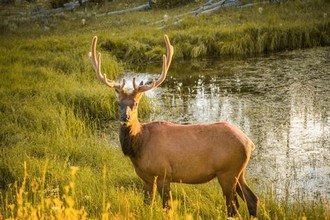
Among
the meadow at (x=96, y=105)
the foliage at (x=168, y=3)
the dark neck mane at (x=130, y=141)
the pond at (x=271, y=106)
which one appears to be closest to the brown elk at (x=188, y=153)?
the dark neck mane at (x=130, y=141)

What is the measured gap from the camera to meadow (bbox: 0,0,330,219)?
17.3 ft

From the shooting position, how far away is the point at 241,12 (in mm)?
22172

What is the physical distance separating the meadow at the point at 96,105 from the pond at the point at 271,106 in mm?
731

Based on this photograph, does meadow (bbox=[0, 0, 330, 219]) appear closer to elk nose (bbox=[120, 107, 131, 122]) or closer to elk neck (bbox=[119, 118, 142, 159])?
elk neck (bbox=[119, 118, 142, 159])

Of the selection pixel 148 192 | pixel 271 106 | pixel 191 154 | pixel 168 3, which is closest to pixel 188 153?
pixel 191 154

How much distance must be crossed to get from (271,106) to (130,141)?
5.79 meters

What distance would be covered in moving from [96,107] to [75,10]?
24.5 metres

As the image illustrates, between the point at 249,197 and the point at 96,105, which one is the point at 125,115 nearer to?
the point at 249,197

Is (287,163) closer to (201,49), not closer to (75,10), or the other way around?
(201,49)

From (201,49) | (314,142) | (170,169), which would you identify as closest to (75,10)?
(201,49)

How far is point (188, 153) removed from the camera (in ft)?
17.5

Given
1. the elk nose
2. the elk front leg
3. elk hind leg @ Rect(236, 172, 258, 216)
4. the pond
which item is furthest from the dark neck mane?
the pond

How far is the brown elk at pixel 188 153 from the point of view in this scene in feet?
17.0

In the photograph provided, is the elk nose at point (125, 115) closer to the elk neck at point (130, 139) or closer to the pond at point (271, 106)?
the elk neck at point (130, 139)
